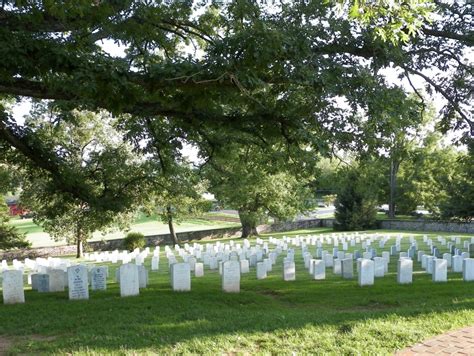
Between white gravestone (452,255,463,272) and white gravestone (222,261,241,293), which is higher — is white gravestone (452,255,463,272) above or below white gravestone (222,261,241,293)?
below

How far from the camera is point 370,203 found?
140 feet

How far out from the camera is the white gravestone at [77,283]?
9445mm

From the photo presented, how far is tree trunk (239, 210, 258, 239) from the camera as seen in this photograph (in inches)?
1495


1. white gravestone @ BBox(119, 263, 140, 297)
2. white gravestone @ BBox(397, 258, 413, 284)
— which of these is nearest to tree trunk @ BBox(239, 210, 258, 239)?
white gravestone @ BBox(397, 258, 413, 284)

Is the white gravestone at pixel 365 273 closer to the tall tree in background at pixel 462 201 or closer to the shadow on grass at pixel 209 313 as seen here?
the shadow on grass at pixel 209 313

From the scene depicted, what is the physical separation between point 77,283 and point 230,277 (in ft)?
10.5

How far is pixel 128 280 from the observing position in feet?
31.9

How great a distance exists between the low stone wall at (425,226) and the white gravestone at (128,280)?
29.6m

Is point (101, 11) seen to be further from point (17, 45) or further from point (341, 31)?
point (341, 31)

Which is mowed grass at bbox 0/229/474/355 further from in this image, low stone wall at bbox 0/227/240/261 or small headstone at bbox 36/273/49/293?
low stone wall at bbox 0/227/240/261

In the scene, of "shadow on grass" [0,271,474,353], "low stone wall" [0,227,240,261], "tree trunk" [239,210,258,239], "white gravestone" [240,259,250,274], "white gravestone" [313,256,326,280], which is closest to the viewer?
"shadow on grass" [0,271,474,353]

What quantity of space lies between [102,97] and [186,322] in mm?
3610

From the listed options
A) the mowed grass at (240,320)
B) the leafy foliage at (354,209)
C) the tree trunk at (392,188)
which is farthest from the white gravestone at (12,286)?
the tree trunk at (392,188)

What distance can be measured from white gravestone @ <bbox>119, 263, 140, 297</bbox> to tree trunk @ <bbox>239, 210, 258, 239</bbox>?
28242 millimetres
